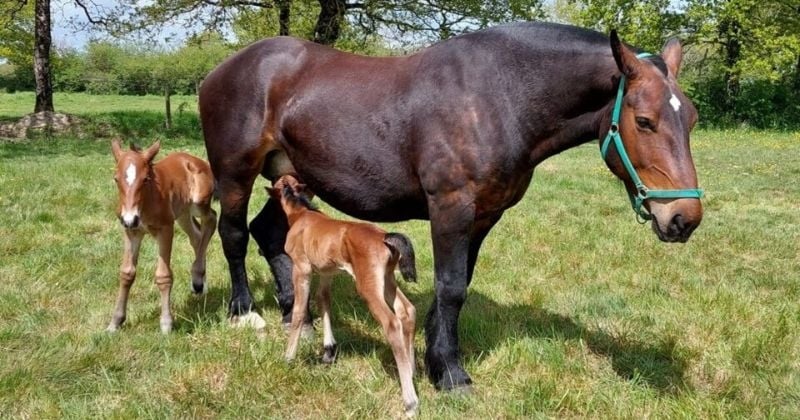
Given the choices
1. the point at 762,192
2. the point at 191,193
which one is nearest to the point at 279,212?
the point at 191,193

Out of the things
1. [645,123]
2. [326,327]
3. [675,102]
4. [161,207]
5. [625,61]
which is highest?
[625,61]

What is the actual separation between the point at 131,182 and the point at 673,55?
325cm

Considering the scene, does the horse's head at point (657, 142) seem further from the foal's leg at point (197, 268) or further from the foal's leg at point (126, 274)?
the foal's leg at point (197, 268)

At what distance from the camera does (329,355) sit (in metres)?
3.80

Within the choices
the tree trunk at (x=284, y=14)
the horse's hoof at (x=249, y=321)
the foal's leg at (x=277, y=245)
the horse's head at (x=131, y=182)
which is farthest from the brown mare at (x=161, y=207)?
the tree trunk at (x=284, y=14)

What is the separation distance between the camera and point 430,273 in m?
5.77

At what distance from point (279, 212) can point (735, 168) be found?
11.8 metres

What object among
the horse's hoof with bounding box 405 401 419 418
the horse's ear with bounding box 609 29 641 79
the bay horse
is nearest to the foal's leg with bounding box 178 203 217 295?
the bay horse

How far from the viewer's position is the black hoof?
12.4ft

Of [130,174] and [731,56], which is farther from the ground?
[731,56]

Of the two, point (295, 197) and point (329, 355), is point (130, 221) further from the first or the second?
point (329, 355)

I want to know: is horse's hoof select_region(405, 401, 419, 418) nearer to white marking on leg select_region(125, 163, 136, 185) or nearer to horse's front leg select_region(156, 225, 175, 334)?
horse's front leg select_region(156, 225, 175, 334)

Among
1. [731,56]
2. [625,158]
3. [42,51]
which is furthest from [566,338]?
[731,56]

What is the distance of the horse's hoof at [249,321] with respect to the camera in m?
4.24
